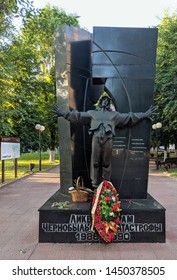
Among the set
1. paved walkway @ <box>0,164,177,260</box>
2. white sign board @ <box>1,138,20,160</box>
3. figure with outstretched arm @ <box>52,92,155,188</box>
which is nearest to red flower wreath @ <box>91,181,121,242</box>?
paved walkway @ <box>0,164,177,260</box>

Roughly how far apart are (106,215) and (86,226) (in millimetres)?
543

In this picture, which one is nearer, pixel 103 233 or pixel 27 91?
pixel 103 233

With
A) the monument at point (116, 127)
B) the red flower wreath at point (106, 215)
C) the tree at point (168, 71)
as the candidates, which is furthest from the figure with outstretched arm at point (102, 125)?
the tree at point (168, 71)

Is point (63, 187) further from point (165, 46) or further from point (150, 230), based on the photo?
point (165, 46)

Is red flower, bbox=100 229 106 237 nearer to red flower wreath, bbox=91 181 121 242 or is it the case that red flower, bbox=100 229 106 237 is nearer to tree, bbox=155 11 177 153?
red flower wreath, bbox=91 181 121 242

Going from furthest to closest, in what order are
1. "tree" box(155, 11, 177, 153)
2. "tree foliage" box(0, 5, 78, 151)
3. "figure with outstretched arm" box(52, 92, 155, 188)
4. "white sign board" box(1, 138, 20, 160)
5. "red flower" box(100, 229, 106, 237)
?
"tree" box(155, 11, 177, 153), "tree foliage" box(0, 5, 78, 151), "white sign board" box(1, 138, 20, 160), "figure with outstretched arm" box(52, 92, 155, 188), "red flower" box(100, 229, 106, 237)

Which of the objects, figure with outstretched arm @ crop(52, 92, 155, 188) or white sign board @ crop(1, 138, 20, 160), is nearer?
figure with outstretched arm @ crop(52, 92, 155, 188)

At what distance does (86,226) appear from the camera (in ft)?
19.6

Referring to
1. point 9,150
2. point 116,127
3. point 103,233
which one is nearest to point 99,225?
point 103,233

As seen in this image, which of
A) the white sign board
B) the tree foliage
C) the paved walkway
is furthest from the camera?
the tree foliage

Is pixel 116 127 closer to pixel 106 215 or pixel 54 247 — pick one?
pixel 106 215

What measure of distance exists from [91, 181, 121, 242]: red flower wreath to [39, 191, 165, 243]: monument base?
31 cm

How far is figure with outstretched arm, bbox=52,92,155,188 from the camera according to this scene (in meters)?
6.18

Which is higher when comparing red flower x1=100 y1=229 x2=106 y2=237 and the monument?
the monument
